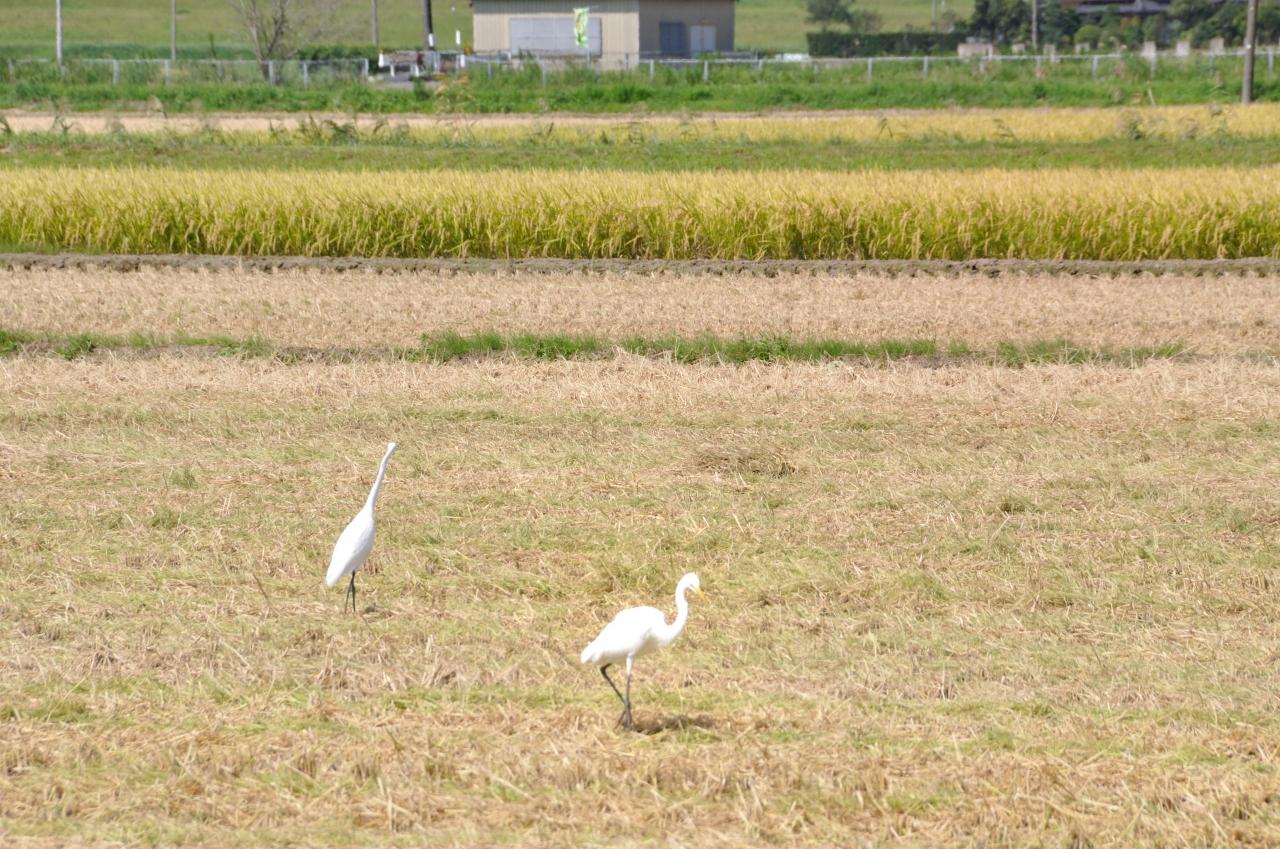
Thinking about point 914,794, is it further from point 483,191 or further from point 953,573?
point 483,191

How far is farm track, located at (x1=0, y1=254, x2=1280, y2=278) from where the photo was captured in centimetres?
1809

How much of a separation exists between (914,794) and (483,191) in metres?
15.9

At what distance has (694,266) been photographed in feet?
59.8

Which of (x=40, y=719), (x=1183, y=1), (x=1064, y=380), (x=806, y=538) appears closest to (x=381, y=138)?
(x=1064, y=380)

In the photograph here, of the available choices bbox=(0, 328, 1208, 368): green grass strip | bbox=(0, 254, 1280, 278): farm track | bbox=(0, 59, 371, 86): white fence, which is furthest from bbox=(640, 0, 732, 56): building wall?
bbox=(0, 328, 1208, 368): green grass strip

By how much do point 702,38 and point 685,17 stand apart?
4.09ft

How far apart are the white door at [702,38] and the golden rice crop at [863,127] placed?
2459cm

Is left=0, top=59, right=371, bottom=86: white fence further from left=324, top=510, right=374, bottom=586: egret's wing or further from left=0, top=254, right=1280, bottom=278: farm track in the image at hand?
left=324, top=510, right=374, bottom=586: egret's wing

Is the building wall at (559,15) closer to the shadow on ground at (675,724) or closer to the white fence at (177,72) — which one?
the white fence at (177,72)

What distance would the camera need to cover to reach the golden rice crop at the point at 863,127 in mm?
31594

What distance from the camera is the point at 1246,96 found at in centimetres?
3919

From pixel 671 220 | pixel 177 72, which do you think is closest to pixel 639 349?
pixel 671 220

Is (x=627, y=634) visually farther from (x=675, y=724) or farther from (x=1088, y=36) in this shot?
(x=1088, y=36)

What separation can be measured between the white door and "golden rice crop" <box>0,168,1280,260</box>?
43725 mm
